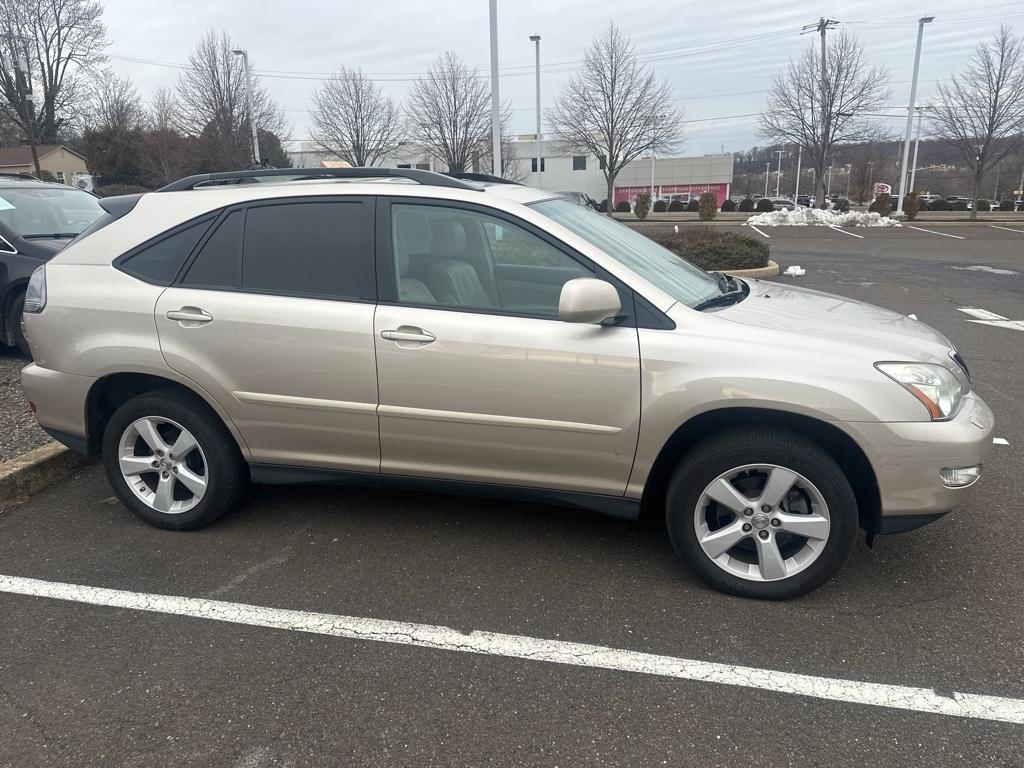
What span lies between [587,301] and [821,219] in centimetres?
3056

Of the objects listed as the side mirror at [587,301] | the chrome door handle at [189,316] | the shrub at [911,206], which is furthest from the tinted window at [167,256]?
the shrub at [911,206]

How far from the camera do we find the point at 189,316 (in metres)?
3.45

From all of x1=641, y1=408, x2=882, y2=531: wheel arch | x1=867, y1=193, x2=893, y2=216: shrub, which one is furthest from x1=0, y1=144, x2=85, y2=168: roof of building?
x1=641, y1=408, x2=882, y2=531: wheel arch

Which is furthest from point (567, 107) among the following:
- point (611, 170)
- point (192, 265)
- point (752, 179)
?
point (752, 179)

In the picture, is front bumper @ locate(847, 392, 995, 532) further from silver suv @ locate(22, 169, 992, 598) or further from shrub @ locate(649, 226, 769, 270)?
shrub @ locate(649, 226, 769, 270)

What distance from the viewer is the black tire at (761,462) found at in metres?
2.87

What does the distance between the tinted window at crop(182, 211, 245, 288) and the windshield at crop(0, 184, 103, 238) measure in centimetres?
395

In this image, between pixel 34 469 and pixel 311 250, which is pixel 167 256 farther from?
pixel 34 469

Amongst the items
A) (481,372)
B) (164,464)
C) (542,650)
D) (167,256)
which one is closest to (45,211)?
(167,256)

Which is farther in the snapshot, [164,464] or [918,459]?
[164,464]

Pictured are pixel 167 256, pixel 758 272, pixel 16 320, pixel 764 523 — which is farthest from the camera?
pixel 758 272

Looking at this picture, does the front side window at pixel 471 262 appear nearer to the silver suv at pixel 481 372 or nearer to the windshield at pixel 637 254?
the silver suv at pixel 481 372

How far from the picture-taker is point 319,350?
329 cm

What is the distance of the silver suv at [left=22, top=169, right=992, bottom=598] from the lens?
289cm
